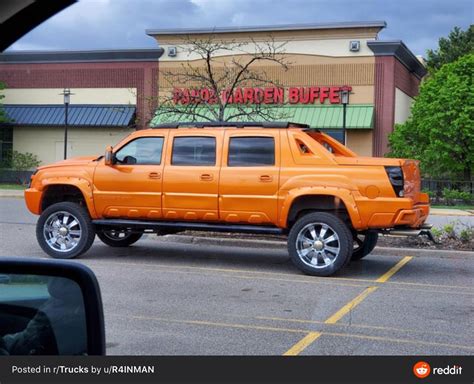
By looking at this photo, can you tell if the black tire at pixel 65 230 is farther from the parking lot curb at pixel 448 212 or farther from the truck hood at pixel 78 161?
the parking lot curb at pixel 448 212

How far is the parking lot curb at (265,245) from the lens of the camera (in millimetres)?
10781

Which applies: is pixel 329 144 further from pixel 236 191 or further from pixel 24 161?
pixel 24 161

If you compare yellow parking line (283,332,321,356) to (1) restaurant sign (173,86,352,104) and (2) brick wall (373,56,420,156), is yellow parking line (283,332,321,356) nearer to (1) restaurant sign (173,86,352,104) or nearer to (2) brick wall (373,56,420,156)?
(2) brick wall (373,56,420,156)

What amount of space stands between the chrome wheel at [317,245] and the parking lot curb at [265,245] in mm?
2442

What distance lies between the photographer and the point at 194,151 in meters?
9.45

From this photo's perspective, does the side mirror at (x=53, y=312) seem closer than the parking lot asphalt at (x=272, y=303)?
Yes

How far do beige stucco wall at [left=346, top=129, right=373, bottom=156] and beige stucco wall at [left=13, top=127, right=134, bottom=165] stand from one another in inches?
197

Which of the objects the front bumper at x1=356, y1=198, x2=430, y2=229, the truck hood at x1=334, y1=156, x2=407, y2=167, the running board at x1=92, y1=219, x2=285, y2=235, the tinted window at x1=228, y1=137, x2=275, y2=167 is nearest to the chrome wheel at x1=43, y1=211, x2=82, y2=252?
the running board at x1=92, y1=219, x2=285, y2=235

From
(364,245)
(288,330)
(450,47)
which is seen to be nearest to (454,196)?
(450,47)

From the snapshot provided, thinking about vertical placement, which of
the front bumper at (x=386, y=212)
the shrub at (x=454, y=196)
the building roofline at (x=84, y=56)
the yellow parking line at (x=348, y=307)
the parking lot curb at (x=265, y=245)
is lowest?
the yellow parking line at (x=348, y=307)

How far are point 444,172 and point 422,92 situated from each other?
132 inches
